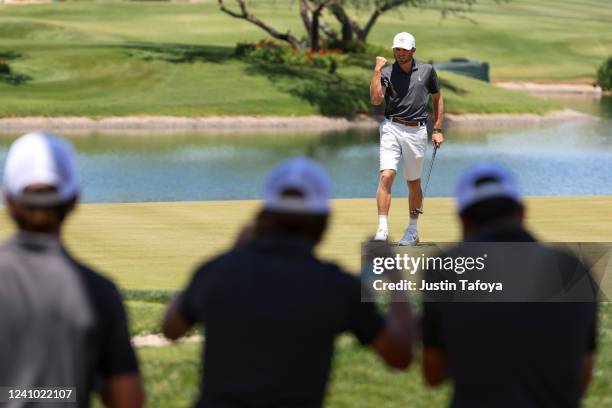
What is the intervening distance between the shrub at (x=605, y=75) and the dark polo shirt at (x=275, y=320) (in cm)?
7909

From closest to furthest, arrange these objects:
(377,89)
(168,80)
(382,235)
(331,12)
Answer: (377,89) → (382,235) → (168,80) → (331,12)

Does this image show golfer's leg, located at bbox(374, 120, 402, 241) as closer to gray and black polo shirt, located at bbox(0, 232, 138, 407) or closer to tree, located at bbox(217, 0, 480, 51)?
gray and black polo shirt, located at bbox(0, 232, 138, 407)

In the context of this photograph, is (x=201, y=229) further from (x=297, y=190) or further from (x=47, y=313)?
(x=47, y=313)

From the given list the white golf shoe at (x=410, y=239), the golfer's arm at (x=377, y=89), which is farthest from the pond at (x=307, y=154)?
the golfer's arm at (x=377, y=89)

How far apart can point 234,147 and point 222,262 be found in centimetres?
3519

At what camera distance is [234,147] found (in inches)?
1549

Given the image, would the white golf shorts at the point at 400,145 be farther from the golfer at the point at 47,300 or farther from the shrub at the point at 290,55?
the shrub at the point at 290,55

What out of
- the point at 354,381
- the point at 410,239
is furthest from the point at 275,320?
the point at 410,239

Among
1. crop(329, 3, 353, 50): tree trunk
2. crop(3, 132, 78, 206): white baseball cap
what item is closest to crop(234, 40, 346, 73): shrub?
crop(329, 3, 353, 50): tree trunk

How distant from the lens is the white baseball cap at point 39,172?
13.0ft

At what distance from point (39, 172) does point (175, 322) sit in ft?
2.57

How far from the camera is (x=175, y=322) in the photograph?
4.45 m

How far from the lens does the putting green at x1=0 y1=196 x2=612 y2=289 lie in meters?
11.9

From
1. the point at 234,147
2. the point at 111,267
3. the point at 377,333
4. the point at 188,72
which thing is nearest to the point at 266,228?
the point at 377,333
